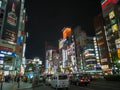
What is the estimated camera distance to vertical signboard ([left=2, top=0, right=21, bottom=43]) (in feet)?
155

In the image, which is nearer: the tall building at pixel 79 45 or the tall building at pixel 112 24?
the tall building at pixel 112 24

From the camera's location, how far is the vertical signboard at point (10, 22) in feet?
155

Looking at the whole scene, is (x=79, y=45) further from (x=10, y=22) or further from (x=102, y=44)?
(x=10, y=22)

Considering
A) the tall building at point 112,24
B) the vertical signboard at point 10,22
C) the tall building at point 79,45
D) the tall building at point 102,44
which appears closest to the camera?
the vertical signboard at point 10,22

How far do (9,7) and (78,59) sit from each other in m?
74.3

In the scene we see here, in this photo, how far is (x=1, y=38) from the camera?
46.4 metres

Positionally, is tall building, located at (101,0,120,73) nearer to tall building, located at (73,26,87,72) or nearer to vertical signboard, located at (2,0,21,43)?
tall building, located at (73,26,87,72)

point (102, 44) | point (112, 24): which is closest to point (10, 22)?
point (112, 24)

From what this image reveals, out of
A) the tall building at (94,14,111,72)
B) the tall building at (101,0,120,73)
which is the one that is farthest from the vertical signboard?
the tall building at (94,14,111,72)

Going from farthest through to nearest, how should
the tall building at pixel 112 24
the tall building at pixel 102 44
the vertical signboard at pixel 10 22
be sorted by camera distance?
the tall building at pixel 102 44, the tall building at pixel 112 24, the vertical signboard at pixel 10 22

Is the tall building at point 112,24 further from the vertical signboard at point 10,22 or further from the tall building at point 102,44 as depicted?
the vertical signboard at point 10,22

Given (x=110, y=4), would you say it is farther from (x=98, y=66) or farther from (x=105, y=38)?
(x=98, y=66)

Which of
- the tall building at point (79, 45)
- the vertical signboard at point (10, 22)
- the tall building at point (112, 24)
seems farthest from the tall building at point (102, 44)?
the vertical signboard at point (10, 22)

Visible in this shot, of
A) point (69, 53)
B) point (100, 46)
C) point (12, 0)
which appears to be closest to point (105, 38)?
point (100, 46)
